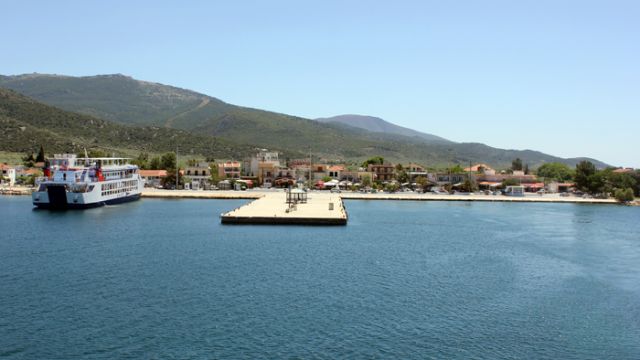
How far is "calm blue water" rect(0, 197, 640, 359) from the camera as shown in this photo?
2695 centimetres

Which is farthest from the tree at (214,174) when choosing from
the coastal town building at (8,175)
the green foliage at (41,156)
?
the coastal town building at (8,175)

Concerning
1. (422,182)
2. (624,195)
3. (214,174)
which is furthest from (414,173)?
(624,195)

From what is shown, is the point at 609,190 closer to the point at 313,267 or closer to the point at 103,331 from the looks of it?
the point at 313,267

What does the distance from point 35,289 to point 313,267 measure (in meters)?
17.6

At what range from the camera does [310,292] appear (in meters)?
36.1

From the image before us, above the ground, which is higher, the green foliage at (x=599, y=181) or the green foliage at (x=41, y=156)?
the green foliage at (x=41, y=156)

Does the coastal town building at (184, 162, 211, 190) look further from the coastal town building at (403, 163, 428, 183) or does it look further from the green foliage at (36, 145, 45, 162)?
the coastal town building at (403, 163, 428, 183)

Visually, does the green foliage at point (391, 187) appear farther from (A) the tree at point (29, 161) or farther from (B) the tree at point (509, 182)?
(A) the tree at point (29, 161)

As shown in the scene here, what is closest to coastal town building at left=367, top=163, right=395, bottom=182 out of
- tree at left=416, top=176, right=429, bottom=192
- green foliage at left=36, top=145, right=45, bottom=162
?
tree at left=416, top=176, right=429, bottom=192

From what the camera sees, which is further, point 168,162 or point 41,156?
point 168,162

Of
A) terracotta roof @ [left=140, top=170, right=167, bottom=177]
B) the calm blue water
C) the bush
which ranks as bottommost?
the calm blue water

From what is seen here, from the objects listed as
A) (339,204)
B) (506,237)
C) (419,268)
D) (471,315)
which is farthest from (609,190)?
(471,315)

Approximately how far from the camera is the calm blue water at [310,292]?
88.4 ft

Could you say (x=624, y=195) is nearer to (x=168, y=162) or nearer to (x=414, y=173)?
(x=414, y=173)
